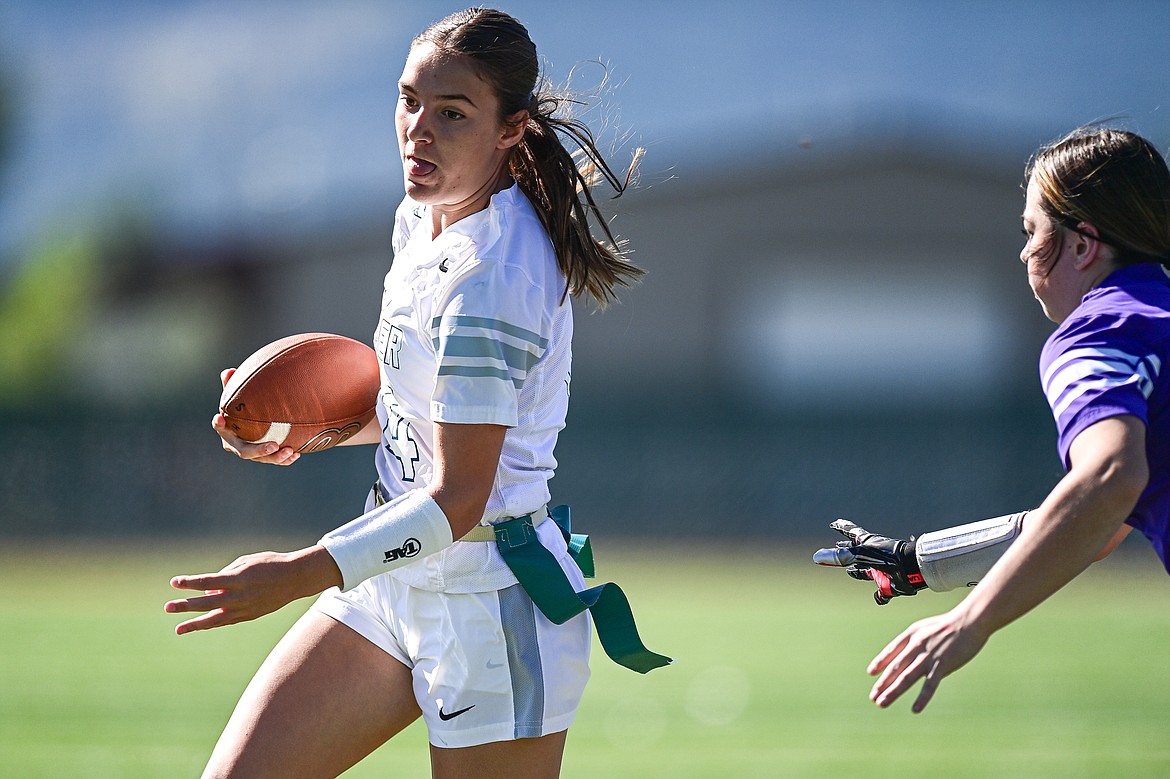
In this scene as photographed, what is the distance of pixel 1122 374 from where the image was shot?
8.20ft

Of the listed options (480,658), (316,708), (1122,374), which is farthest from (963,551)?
(316,708)

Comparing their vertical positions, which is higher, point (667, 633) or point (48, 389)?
point (667, 633)

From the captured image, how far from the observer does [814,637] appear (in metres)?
11.3

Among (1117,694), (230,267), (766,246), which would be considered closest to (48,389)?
(230,267)

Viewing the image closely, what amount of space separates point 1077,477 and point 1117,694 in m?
6.57

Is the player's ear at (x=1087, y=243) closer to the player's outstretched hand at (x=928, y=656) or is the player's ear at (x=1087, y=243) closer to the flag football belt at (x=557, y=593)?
the player's outstretched hand at (x=928, y=656)

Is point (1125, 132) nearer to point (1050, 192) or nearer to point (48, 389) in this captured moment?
point (1050, 192)

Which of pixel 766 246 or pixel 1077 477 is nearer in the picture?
pixel 1077 477

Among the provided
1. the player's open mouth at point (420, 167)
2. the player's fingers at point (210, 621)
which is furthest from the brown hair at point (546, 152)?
the player's fingers at point (210, 621)

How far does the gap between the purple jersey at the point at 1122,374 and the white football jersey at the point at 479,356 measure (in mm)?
979

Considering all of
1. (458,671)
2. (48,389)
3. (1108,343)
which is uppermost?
(1108,343)

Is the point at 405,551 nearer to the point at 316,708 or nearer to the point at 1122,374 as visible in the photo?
the point at 316,708

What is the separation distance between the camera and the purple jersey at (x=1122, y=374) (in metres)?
2.48

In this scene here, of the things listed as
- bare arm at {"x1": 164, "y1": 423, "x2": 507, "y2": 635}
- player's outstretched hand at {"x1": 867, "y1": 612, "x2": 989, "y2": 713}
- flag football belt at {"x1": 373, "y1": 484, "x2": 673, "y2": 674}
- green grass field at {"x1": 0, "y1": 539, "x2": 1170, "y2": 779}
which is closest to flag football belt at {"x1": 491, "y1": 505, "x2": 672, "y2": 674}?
flag football belt at {"x1": 373, "y1": 484, "x2": 673, "y2": 674}
